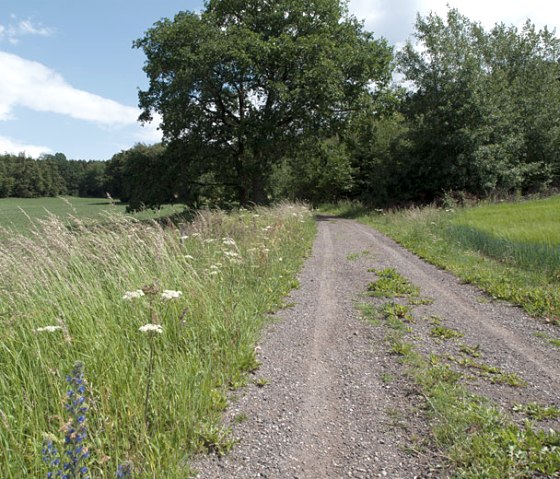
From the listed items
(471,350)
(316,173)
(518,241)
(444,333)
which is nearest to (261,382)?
(471,350)

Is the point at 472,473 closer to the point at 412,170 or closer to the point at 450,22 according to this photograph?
the point at 412,170

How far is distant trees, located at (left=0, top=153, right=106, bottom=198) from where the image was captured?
72.9m

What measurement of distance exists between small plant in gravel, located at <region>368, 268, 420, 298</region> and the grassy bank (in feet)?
4.28

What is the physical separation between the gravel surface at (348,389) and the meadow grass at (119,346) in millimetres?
263

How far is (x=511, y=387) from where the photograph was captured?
148 inches

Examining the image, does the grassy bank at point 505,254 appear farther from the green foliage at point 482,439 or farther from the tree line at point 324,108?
the tree line at point 324,108

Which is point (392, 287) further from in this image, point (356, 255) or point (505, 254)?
point (505, 254)

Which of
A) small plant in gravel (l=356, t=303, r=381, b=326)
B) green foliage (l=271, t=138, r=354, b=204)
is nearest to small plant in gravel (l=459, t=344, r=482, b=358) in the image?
small plant in gravel (l=356, t=303, r=381, b=326)

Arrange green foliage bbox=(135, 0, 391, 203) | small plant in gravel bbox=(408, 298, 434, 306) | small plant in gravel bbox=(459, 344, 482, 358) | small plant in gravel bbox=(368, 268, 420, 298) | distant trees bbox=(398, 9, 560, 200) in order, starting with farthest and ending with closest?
distant trees bbox=(398, 9, 560, 200) < green foliage bbox=(135, 0, 391, 203) < small plant in gravel bbox=(368, 268, 420, 298) < small plant in gravel bbox=(408, 298, 434, 306) < small plant in gravel bbox=(459, 344, 482, 358)

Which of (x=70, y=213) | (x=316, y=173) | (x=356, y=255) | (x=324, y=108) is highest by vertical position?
(x=324, y=108)

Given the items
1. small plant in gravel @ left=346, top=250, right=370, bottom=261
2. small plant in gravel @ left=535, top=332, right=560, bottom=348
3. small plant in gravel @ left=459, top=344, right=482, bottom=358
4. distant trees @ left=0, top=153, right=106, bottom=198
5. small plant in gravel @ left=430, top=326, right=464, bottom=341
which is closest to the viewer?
small plant in gravel @ left=459, top=344, right=482, bottom=358

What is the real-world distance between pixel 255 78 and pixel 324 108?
4133mm

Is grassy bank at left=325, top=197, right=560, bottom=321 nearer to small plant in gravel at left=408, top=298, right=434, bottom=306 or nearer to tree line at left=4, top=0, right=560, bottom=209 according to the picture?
small plant in gravel at left=408, top=298, right=434, bottom=306

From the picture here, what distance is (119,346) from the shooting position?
11.5ft
